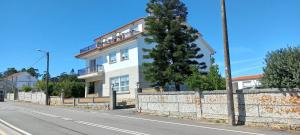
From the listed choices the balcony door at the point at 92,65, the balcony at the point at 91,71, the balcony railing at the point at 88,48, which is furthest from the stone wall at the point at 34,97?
the balcony railing at the point at 88,48

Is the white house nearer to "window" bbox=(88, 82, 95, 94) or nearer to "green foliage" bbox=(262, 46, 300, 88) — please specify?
"window" bbox=(88, 82, 95, 94)

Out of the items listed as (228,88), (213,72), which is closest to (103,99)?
(213,72)

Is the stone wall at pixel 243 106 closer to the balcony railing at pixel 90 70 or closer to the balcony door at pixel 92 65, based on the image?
the balcony railing at pixel 90 70

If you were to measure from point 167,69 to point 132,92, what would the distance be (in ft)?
32.2

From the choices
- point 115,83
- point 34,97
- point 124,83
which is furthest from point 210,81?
point 34,97

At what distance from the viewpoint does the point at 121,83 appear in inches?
1623

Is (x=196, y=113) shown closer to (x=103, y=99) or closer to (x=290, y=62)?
(x=290, y=62)

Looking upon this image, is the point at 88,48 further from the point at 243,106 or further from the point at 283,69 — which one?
the point at 283,69

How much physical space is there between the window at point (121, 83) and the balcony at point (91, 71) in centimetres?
283

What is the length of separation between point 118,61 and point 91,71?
6.62 m

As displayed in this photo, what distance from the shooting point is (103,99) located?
109 feet

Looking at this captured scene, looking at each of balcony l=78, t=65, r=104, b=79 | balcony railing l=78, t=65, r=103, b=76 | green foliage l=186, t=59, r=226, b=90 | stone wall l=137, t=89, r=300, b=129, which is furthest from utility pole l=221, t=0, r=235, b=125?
balcony railing l=78, t=65, r=103, b=76

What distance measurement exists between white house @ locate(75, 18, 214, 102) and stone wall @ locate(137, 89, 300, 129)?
A: 1588cm

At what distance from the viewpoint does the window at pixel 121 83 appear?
1582 inches
